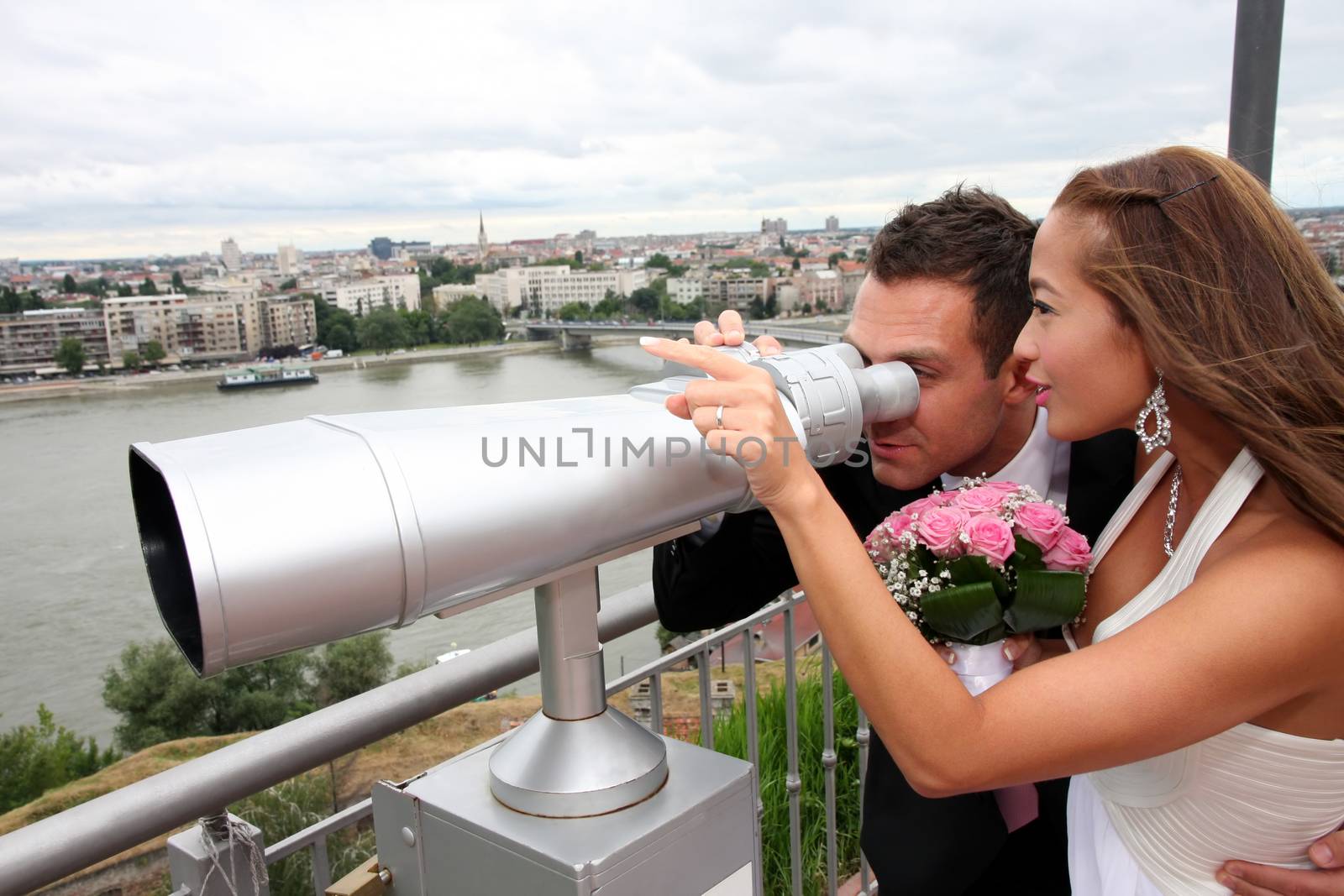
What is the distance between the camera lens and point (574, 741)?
2.40 feet

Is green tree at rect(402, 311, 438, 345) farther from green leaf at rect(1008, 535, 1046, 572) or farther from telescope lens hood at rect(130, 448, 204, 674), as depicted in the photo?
telescope lens hood at rect(130, 448, 204, 674)

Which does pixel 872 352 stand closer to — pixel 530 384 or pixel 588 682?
pixel 588 682

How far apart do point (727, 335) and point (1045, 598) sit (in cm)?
45

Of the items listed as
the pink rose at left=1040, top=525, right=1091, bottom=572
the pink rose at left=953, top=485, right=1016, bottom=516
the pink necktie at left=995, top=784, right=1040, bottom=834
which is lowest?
the pink necktie at left=995, top=784, right=1040, bottom=834

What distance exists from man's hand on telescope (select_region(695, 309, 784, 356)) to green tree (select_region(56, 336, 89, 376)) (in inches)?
780

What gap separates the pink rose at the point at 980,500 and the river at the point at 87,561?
19484 mm

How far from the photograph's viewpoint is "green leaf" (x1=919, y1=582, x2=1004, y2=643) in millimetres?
1019

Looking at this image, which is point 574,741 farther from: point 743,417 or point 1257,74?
point 1257,74

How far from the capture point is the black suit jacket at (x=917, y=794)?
4.13ft

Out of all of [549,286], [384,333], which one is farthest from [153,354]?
[549,286]

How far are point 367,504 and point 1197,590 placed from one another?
753 mm

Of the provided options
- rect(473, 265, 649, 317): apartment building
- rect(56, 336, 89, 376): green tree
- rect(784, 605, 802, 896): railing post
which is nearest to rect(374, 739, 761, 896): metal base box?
rect(784, 605, 802, 896): railing post

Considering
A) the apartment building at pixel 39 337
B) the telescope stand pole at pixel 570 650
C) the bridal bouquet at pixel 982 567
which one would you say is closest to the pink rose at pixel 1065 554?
the bridal bouquet at pixel 982 567

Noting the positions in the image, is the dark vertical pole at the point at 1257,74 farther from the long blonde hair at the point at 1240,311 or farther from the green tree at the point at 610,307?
the green tree at the point at 610,307
